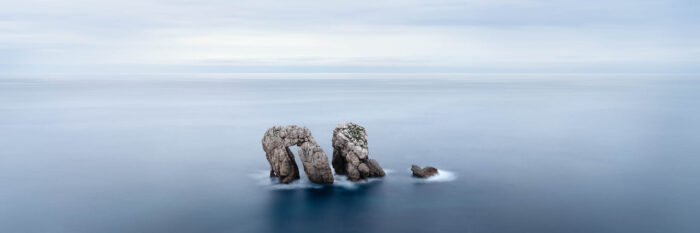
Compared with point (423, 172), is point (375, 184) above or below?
below

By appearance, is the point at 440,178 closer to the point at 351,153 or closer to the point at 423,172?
the point at 423,172

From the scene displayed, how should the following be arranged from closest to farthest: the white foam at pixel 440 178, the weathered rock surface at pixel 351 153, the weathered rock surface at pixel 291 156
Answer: the weathered rock surface at pixel 291 156, the weathered rock surface at pixel 351 153, the white foam at pixel 440 178

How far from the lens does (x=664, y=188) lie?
28828mm

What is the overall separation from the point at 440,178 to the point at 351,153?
613cm

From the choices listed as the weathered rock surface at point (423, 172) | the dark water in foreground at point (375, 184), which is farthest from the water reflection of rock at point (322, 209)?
the weathered rock surface at point (423, 172)

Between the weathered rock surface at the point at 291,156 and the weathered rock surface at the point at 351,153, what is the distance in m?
1.31

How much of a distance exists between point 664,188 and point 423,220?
16.1 m

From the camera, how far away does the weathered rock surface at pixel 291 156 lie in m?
27.2

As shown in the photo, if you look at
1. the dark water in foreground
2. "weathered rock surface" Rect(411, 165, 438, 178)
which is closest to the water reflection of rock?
the dark water in foreground

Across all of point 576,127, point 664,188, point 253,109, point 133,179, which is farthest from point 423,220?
point 253,109

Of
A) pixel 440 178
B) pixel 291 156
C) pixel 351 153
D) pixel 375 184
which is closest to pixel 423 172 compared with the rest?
pixel 440 178

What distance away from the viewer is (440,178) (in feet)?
98.6

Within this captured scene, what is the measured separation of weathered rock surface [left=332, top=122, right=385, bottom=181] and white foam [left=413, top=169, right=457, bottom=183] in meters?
2.88

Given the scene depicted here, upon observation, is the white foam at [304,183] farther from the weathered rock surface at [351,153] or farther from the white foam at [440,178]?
the white foam at [440,178]
